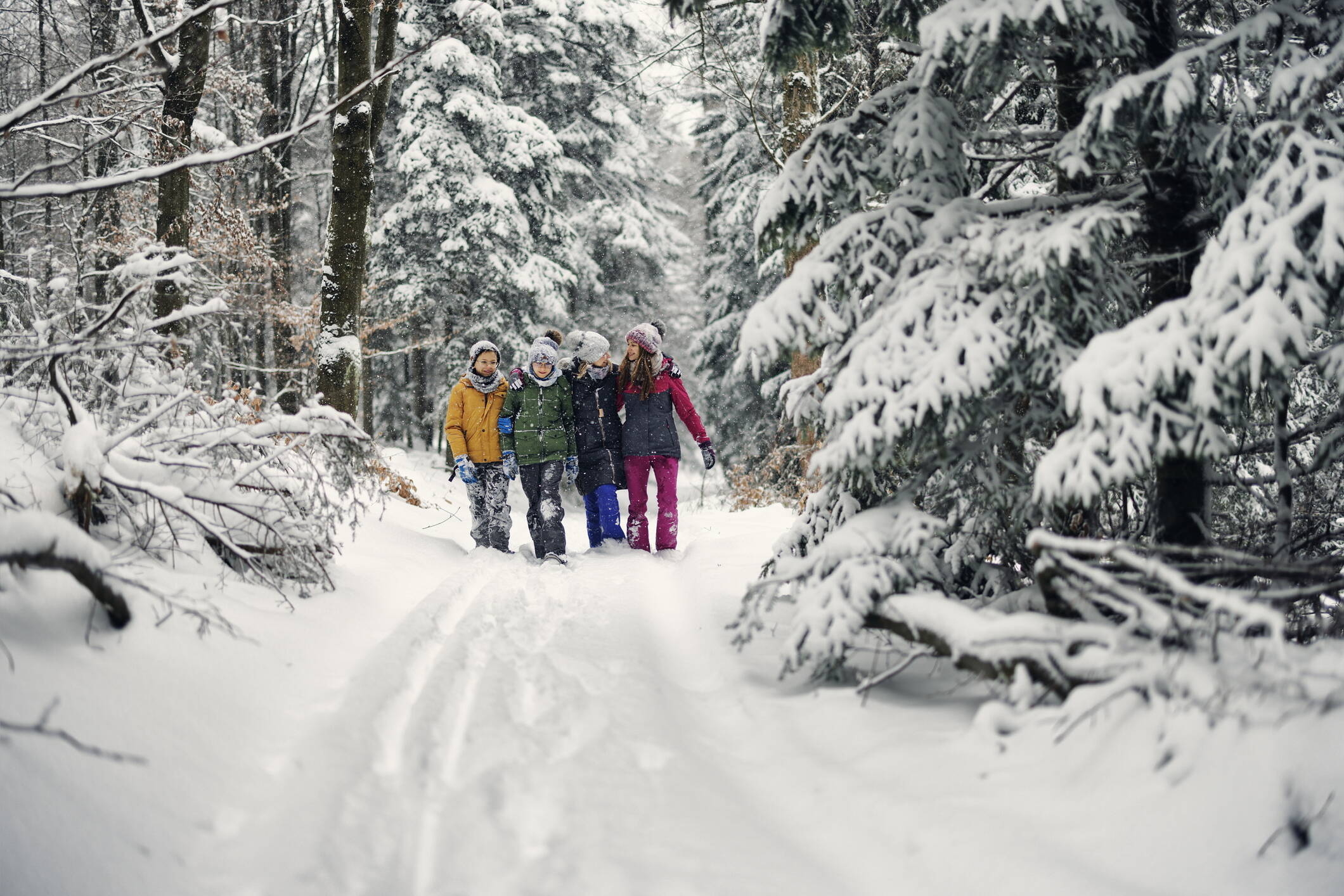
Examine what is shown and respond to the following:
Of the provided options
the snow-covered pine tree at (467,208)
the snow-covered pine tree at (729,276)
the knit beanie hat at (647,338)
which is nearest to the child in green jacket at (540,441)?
the knit beanie hat at (647,338)

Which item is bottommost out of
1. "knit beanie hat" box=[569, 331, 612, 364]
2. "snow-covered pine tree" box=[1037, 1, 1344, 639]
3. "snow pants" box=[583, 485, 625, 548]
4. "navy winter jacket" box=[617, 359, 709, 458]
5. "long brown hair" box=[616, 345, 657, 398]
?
"snow pants" box=[583, 485, 625, 548]

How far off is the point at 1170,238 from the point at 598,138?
A: 18.1 meters

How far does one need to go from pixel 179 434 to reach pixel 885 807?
13.3 ft

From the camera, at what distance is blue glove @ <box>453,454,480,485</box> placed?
7.48m

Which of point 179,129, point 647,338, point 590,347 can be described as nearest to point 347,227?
point 179,129

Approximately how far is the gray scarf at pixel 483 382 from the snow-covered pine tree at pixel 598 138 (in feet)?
35.8

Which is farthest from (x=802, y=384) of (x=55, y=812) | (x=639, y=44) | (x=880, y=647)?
(x=639, y=44)

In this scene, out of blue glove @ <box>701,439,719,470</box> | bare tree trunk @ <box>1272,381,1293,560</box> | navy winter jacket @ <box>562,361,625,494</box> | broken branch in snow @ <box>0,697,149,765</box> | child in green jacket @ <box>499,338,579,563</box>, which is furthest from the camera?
navy winter jacket @ <box>562,361,625,494</box>

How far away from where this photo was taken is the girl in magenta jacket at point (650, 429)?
7758 mm

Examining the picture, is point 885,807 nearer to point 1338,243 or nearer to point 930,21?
point 1338,243

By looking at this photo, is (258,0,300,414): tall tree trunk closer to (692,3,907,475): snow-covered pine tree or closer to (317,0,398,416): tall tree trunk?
(317,0,398,416): tall tree trunk

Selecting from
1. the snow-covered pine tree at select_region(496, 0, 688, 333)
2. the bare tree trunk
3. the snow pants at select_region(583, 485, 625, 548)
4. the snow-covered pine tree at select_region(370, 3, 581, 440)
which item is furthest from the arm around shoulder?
the snow-covered pine tree at select_region(496, 0, 688, 333)

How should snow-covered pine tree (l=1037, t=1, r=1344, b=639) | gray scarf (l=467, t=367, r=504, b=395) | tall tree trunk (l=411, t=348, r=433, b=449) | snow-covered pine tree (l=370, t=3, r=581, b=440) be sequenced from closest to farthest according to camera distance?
snow-covered pine tree (l=1037, t=1, r=1344, b=639), gray scarf (l=467, t=367, r=504, b=395), snow-covered pine tree (l=370, t=3, r=581, b=440), tall tree trunk (l=411, t=348, r=433, b=449)

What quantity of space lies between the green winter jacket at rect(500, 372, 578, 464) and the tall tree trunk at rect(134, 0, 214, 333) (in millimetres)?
3663
